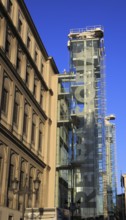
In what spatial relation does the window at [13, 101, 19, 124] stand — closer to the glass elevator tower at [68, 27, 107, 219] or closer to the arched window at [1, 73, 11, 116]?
the arched window at [1, 73, 11, 116]

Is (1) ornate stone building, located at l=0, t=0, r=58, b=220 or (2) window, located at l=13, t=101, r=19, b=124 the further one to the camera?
(2) window, located at l=13, t=101, r=19, b=124

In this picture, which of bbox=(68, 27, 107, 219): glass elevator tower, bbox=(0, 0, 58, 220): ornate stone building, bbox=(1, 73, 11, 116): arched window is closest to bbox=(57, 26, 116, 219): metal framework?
bbox=(68, 27, 107, 219): glass elevator tower

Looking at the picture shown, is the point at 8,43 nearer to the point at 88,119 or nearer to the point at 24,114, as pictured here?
the point at 24,114

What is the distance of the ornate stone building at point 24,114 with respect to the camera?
29.9 metres

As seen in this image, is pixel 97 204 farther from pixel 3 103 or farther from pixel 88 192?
pixel 3 103

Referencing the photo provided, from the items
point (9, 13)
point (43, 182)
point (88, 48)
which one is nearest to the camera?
point (9, 13)

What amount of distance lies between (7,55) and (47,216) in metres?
13.5

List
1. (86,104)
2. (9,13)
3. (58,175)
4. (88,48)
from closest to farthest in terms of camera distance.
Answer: (9,13)
(58,175)
(86,104)
(88,48)

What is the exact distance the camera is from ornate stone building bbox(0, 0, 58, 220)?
98.2 ft

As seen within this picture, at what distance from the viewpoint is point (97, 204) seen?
1722 inches

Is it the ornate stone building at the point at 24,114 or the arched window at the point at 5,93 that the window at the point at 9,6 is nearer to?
the ornate stone building at the point at 24,114

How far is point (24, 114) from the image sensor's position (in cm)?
3541

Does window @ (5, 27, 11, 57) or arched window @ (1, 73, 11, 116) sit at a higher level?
window @ (5, 27, 11, 57)

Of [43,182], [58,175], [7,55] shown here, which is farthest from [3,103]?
[58,175]
